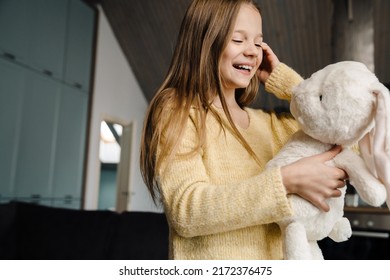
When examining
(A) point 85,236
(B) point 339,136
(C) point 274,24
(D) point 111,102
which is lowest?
(A) point 85,236

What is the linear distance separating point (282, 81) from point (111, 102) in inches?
134

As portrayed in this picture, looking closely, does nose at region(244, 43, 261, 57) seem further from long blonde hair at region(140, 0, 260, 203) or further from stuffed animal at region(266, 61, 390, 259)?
stuffed animal at region(266, 61, 390, 259)

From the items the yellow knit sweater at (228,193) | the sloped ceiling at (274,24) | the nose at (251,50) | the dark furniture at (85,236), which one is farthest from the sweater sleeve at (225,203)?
the sloped ceiling at (274,24)

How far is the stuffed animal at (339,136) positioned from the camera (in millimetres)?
501

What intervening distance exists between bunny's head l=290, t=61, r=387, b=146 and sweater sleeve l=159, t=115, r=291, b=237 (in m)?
0.09

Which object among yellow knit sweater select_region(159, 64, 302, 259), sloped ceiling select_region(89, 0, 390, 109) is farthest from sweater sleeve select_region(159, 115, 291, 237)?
sloped ceiling select_region(89, 0, 390, 109)

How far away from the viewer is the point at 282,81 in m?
0.74

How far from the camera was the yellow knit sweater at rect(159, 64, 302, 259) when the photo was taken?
547mm

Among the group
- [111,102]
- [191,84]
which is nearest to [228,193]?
[191,84]

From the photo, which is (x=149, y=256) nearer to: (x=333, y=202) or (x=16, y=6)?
(x=333, y=202)

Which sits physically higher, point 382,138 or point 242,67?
point 242,67

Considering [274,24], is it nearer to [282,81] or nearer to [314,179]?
[282,81]

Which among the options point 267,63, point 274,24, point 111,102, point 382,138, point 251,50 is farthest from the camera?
point 111,102
